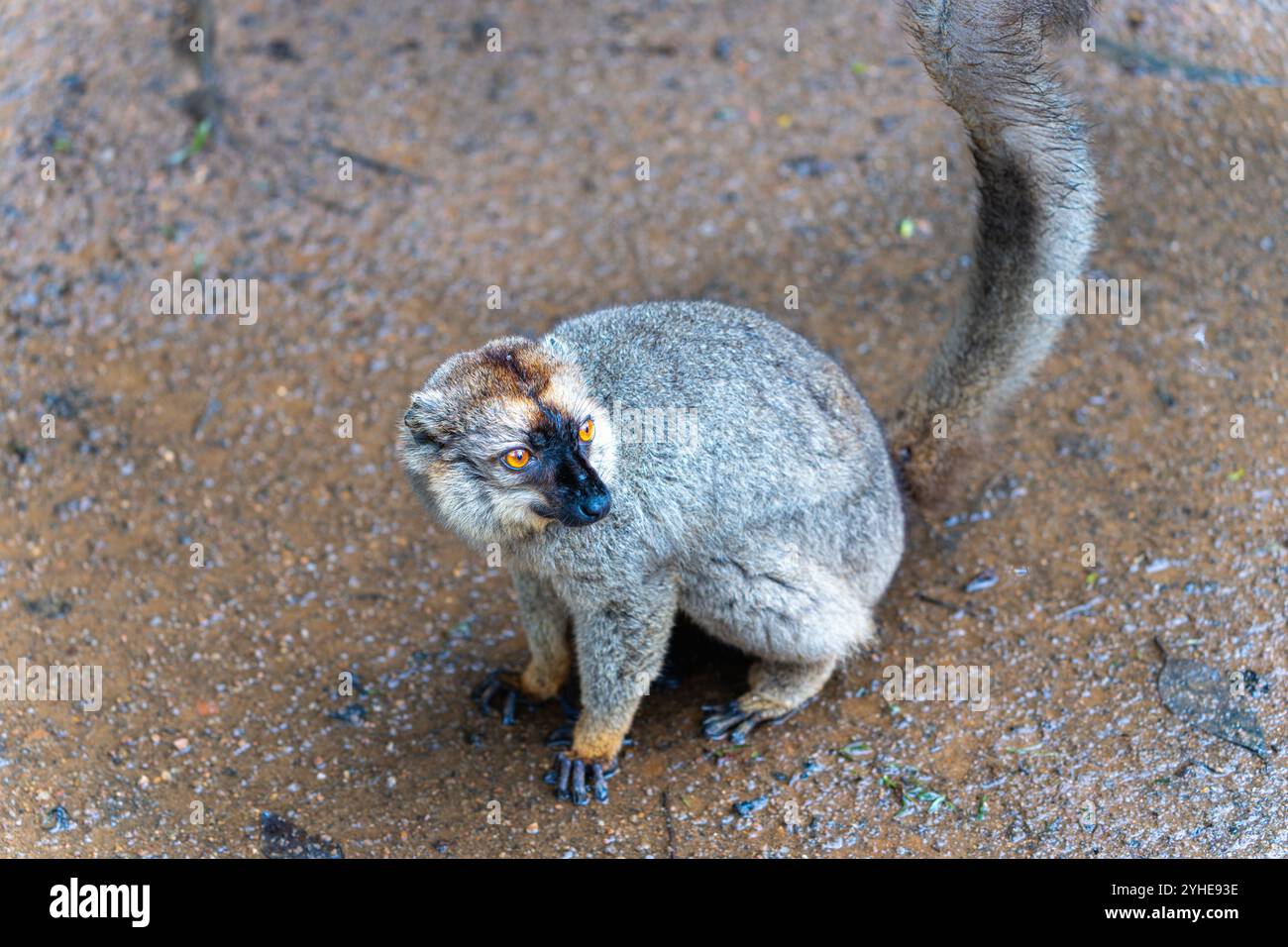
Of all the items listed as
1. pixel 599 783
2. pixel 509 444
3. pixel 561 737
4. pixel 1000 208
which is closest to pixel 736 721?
pixel 599 783

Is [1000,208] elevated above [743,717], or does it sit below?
above

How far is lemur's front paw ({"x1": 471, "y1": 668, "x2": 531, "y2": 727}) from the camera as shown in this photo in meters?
6.09

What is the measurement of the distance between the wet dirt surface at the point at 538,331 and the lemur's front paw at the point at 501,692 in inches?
3.9

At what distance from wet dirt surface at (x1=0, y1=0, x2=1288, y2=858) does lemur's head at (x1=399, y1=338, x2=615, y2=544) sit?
1.46m

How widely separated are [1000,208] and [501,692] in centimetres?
335

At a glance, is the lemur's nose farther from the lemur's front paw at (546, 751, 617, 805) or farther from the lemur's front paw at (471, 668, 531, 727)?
the lemur's front paw at (471, 668, 531, 727)

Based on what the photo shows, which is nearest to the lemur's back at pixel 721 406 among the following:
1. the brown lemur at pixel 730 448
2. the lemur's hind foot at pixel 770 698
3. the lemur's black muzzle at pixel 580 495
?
the brown lemur at pixel 730 448

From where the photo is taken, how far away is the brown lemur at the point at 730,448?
4918 mm

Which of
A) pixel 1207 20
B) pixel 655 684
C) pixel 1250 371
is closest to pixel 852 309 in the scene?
pixel 1250 371

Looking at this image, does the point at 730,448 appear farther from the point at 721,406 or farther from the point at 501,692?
the point at 501,692

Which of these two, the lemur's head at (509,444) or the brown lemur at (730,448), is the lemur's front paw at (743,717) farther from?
the lemur's head at (509,444)

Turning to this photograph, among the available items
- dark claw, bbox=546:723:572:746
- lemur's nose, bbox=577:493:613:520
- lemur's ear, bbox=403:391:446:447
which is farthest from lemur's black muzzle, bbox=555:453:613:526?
dark claw, bbox=546:723:572:746

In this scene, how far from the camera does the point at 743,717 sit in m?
5.87

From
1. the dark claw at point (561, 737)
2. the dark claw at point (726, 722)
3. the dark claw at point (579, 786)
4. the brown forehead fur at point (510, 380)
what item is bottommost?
the dark claw at point (579, 786)
